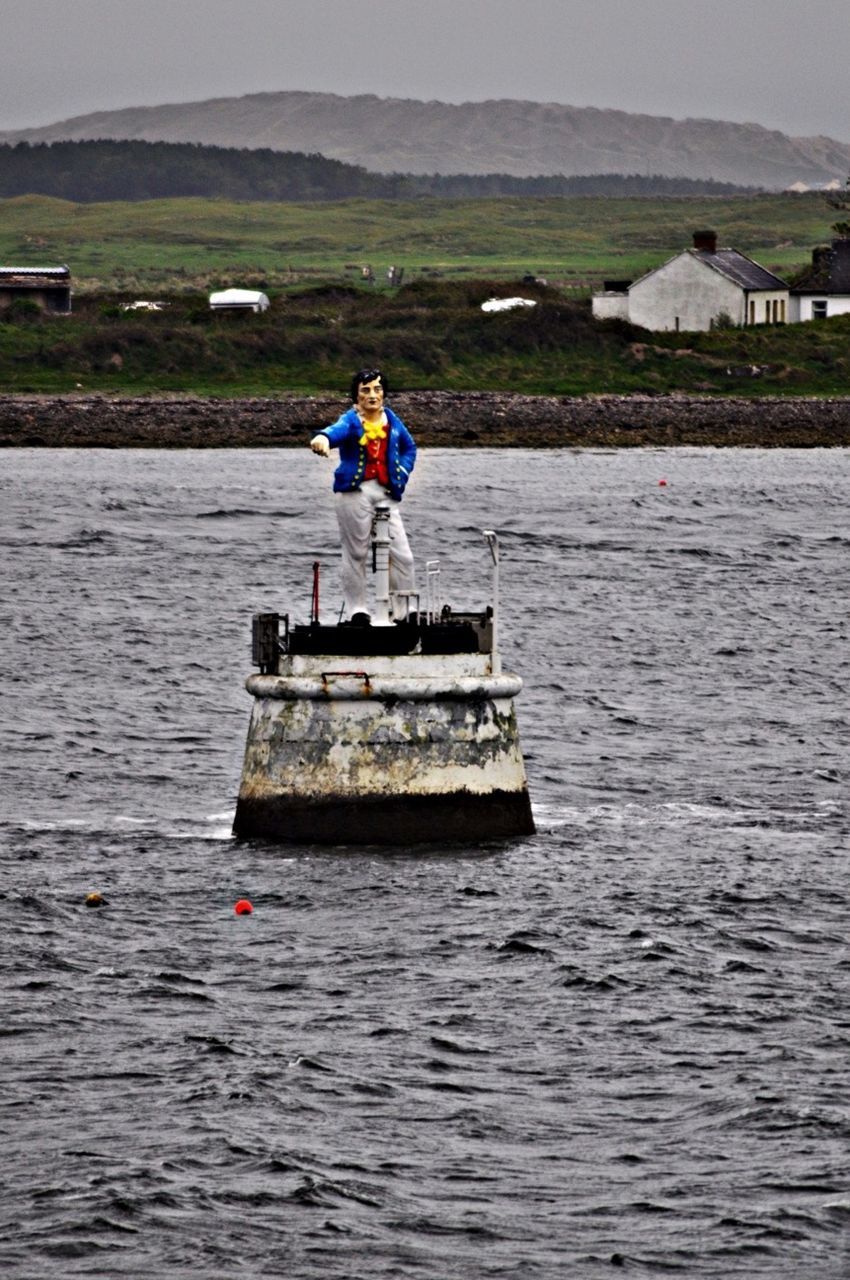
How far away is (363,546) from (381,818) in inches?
88.1

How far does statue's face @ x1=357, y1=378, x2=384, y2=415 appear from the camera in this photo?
2158 cm

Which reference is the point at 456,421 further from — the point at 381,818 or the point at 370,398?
the point at 381,818

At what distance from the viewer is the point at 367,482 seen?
21656 millimetres

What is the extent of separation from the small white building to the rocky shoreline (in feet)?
64.7

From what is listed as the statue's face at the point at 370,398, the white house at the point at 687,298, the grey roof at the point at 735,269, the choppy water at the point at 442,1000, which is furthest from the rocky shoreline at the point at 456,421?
the statue's face at the point at 370,398

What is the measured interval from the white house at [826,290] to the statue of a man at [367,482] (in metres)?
93.0

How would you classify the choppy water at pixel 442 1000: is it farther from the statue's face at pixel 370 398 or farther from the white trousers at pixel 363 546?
the statue's face at pixel 370 398

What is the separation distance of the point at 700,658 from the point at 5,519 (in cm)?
2541

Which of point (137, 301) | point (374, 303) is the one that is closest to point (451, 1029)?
point (374, 303)

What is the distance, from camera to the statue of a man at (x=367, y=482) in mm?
21516

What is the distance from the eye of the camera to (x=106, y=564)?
50656mm

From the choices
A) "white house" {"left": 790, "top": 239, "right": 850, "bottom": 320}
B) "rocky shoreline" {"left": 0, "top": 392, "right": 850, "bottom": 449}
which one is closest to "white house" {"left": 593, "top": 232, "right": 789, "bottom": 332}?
"white house" {"left": 790, "top": 239, "right": 850, "bottom": 320}

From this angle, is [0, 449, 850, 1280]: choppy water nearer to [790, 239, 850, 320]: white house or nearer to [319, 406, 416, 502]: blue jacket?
[319, 406, 416, 502]: blue jacket

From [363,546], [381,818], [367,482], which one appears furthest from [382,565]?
[381,818]
